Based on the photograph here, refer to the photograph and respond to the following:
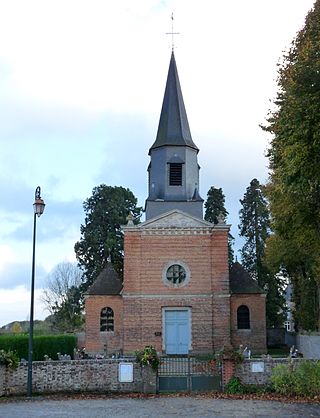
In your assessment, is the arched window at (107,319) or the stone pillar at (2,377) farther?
the arched window at (107,319)

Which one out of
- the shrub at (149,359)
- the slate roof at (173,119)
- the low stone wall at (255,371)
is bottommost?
the low stone wall at (255,371)

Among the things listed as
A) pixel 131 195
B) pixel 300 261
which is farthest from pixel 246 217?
pixel 300 261

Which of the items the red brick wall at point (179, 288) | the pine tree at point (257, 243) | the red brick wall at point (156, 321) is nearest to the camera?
the red brick wall at point (156, 321)

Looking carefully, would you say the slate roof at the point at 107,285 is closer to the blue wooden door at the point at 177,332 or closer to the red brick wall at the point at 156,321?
the red brick wall at the point at 156,321

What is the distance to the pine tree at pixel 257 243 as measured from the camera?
49.0m

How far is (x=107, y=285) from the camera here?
3588cm

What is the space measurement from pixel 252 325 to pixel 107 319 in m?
9.27

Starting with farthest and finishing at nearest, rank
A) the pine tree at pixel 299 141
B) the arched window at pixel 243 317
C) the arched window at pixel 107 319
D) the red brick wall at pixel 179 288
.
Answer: the arched window at pixel 107 319 < the arched window at pixel 243 317 < the red brick wall at pixel 179 288 < the pine tree at pixel 299 141

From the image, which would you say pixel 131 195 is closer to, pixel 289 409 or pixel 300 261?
pixel 300 261

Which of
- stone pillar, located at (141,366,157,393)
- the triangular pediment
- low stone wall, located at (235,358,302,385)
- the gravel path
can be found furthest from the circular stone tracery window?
the gravel path

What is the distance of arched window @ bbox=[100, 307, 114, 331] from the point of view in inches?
1367

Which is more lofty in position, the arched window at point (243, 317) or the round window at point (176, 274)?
the round window at point (176, 274)

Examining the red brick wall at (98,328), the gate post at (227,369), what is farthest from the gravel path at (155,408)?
the red brick wall at (98,328)

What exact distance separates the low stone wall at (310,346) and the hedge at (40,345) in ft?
47.3
